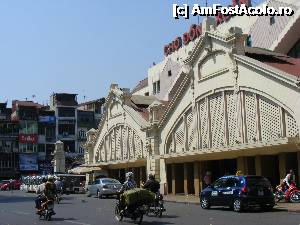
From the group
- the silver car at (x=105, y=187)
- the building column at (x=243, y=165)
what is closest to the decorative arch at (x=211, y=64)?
the building column at (x=243, y=165)

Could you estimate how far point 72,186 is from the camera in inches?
1896

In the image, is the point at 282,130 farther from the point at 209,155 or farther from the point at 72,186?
the point at 72,186

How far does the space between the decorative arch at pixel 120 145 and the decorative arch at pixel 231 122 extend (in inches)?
262

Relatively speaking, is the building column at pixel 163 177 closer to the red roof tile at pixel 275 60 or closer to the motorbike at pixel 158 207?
the red roof tile at pixel 275 60

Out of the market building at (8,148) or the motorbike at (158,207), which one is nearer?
the motorbike at (158,207)

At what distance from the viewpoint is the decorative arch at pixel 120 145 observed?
42.9 m

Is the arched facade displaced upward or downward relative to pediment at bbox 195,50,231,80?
downward

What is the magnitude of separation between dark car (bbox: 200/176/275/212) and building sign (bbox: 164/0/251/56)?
26757mm

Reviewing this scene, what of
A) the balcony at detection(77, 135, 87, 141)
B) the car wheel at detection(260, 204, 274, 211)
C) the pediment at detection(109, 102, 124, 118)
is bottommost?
the car wheel at detection(260, 204, 274, 211)

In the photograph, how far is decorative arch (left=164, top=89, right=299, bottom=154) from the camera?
26.9m

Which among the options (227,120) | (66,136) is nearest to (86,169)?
(227,120)

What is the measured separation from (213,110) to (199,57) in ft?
13.7

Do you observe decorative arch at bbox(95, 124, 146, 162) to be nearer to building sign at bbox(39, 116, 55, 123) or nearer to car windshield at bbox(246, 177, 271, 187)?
car windshield at bbox(246, 177, 271, 187)

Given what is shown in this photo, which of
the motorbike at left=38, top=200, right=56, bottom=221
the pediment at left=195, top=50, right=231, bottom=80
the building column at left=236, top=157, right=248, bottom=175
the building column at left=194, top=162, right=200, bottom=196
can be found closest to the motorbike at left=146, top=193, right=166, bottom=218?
the motorbike at left=38, top=200, right=56, bottom=221
